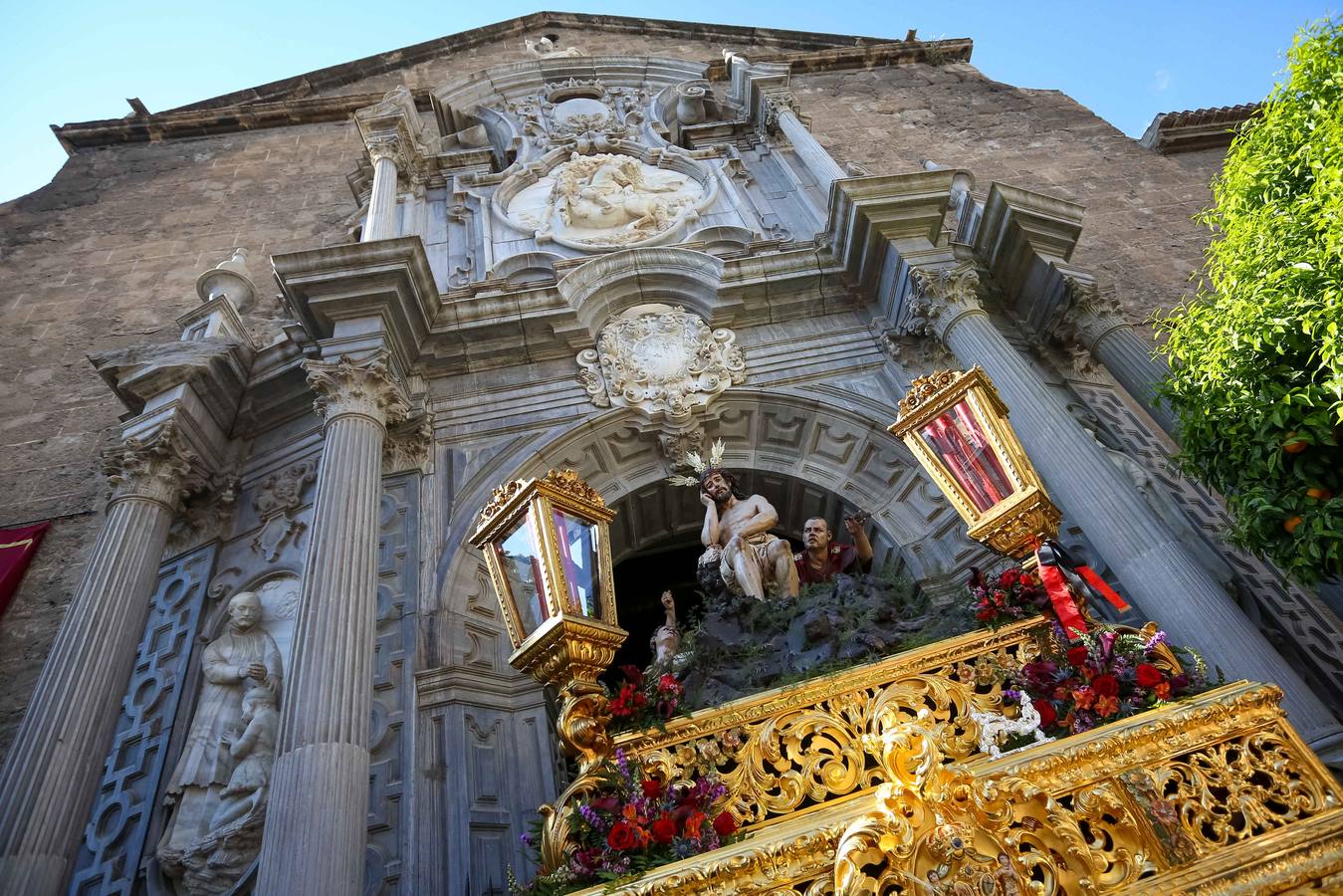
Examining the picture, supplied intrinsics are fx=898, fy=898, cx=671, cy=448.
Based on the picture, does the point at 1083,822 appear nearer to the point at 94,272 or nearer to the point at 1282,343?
the point at 1282,343

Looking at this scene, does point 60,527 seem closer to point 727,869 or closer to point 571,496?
point 571,496

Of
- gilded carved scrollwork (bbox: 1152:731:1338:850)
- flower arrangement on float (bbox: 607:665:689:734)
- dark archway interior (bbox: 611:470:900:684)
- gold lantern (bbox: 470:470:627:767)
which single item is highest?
dark archway interior (bbox: 611:470:900:684)

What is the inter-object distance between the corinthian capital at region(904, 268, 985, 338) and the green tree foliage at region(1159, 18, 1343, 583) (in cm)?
193

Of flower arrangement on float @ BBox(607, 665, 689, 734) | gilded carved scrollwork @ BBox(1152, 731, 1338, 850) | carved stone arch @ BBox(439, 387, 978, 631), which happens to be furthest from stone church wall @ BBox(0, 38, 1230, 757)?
gilded carved scrollwork @ BBox(1152, 731, 1338, 850)

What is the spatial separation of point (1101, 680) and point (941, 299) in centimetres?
435

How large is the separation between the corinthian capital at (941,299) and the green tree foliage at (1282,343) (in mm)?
1928

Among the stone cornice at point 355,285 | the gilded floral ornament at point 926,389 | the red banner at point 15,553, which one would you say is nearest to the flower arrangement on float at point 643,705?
the gilded floral ornament at point 926,389

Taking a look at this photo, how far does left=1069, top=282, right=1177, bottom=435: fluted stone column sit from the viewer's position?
8.02 metres

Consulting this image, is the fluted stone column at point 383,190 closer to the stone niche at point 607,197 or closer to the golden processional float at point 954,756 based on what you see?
the stone niche at point 607,197

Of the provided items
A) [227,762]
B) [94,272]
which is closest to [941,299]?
[227,762]

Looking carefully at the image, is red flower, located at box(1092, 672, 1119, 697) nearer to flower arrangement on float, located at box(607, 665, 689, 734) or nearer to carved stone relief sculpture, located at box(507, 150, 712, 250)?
flower arrangement on float, located at box(607, 665, 689, 734)

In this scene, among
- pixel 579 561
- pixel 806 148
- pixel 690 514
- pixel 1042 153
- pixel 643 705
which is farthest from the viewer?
pixel 1042 153

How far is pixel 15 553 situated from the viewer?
29.7 feet

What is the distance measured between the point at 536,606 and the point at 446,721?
182cm
